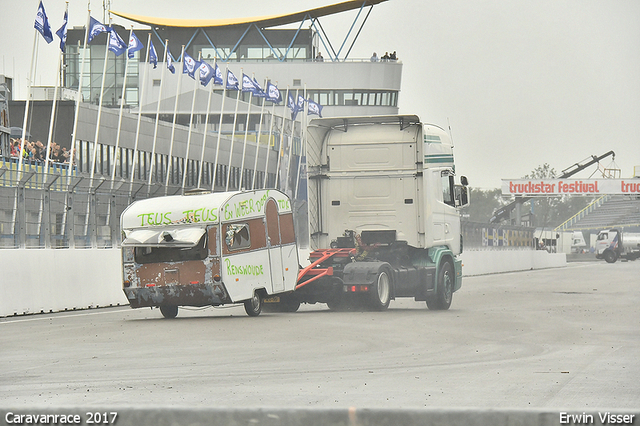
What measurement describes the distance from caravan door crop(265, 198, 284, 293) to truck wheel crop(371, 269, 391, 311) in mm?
1845

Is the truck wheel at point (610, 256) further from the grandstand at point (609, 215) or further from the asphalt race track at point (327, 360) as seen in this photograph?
the asphalt race track at point (327, 360)

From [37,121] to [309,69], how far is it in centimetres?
4389

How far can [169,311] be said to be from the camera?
18906mm

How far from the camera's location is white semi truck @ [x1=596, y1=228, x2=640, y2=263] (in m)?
76.1

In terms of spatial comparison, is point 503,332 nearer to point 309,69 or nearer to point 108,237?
point 108,237

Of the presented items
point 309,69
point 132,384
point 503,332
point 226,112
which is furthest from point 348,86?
point 132,384

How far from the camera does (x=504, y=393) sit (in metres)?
8.48

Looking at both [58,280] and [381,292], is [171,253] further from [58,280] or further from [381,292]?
[381,292]

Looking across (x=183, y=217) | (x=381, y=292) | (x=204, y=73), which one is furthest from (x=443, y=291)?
(x=204, y=73)

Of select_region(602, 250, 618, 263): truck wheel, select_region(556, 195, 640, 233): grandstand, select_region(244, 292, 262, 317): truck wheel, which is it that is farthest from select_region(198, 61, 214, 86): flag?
select_region(556, 195, 640, 233): grandstand

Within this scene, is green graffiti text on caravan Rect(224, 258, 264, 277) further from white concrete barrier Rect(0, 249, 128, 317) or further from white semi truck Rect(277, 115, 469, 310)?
white concrete barrier Rect(0, 249, 128, 317)

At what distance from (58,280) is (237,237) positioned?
487cm

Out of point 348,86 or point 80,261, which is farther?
point 348,86

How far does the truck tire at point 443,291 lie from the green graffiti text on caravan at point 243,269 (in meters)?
4.14
